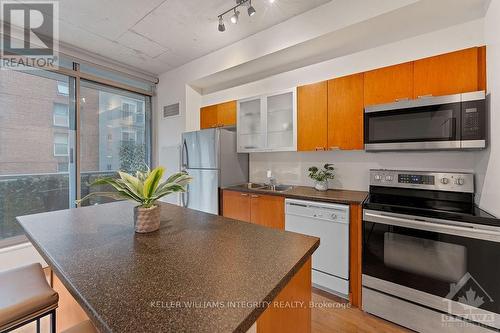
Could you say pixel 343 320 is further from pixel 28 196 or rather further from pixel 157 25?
pixel 28 196

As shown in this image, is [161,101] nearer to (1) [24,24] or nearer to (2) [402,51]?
(1) [24,24]

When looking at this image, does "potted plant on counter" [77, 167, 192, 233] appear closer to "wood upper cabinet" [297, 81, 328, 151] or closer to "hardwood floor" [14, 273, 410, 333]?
"hardwood floor" [14, 273, 410, 333]

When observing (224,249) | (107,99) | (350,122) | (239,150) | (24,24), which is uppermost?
(24,24)

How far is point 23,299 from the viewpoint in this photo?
3.37ft

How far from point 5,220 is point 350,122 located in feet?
13.8

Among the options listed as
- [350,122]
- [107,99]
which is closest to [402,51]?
[350,122]

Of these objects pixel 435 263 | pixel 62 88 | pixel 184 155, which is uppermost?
pixel 62 88

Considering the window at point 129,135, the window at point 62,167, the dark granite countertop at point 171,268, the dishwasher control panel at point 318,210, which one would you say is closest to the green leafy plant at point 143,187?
the dark granite countertop at point 171,268

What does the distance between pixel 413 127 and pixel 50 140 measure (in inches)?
169

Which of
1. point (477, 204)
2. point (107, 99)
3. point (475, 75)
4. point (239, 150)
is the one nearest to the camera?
point (475, 75)

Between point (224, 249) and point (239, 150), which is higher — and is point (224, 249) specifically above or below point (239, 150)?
below

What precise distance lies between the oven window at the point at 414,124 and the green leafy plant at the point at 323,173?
59 centimetres

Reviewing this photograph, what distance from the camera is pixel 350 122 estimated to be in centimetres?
227

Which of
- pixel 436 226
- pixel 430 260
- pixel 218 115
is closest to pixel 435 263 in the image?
pixel 430 260
